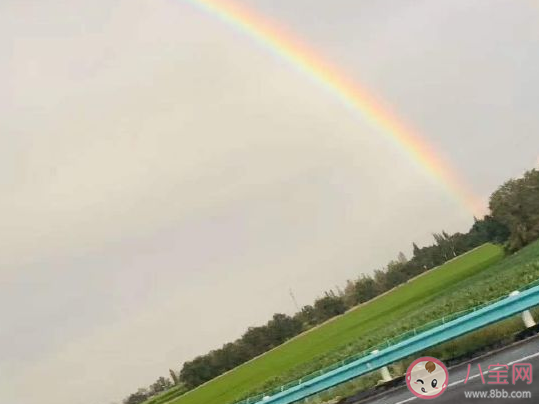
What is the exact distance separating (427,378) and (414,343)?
1437 mm

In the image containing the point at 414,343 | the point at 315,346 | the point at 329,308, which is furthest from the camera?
the point at 329,308

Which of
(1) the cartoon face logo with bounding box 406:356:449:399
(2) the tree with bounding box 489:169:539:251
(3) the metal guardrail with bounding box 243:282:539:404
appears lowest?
(1) the cartoon face logo with bounding box 406:356:449:399

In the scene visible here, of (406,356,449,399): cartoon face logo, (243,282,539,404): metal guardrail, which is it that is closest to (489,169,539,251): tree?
(243,282,539,404): metal guardrail

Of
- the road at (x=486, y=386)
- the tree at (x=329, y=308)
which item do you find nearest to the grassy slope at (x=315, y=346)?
the road at (x=486, y=386)

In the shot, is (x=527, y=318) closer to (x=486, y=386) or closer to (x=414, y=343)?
(x=414, y=343)

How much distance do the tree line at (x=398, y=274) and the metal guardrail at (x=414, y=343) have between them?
166 ft

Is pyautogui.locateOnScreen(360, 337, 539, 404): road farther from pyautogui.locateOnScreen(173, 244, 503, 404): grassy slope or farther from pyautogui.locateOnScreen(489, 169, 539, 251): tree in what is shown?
pyautogui.locateOnScreen(489, 169, 539, 251): tree

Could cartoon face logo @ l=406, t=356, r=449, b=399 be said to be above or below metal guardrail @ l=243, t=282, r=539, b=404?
below

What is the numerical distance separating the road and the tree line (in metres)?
52.1

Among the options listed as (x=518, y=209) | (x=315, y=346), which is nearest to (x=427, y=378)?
(x=315, y=346)

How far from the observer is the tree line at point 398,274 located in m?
58.6

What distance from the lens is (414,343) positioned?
12.0m

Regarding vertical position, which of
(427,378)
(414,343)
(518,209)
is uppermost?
(518,209)

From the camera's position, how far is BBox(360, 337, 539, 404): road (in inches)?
333
